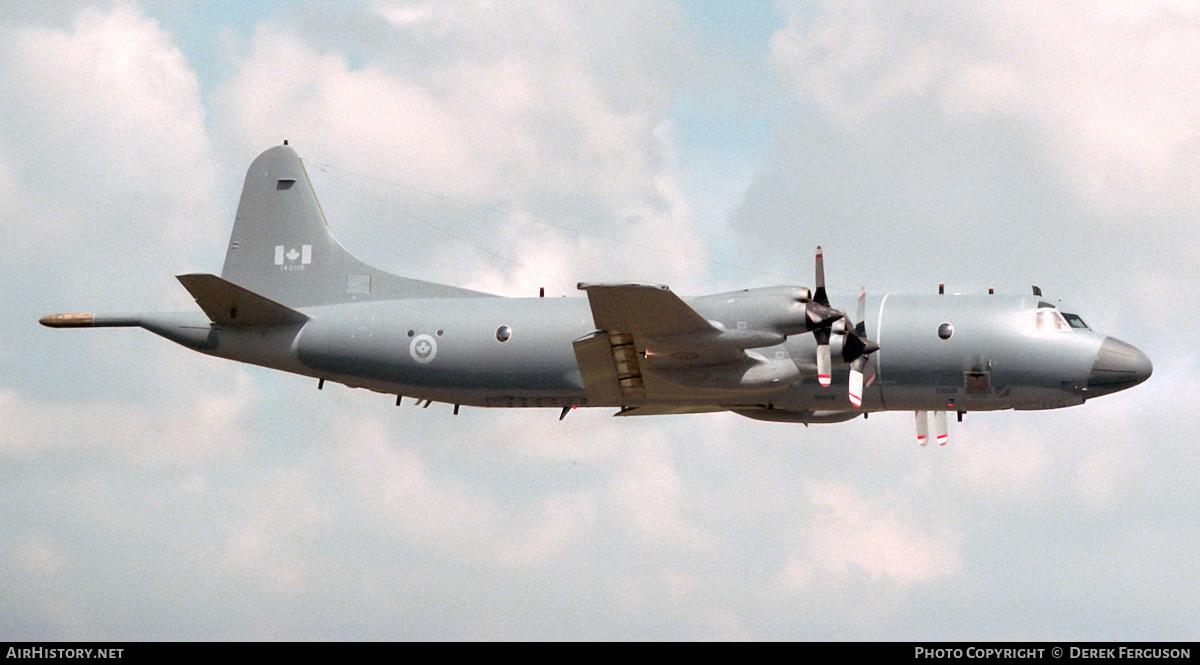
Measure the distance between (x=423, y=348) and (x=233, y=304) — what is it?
4.39m

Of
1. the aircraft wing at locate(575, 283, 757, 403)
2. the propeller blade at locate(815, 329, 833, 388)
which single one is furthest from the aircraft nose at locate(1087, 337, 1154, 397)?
the aircraft wing at locate(575, 283, 757, 403)

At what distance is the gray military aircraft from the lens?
32.9m

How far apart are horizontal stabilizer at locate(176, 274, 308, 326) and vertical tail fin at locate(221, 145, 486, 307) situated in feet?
5.48

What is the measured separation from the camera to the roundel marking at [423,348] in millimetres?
35406

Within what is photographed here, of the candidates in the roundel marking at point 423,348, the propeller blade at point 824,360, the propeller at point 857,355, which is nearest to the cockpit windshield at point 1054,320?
the propeller at point 857,355

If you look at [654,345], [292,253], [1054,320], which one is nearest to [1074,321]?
[1054,320]

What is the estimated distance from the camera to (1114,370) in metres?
33.0

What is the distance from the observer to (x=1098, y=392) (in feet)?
109

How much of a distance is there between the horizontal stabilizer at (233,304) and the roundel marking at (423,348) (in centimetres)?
286

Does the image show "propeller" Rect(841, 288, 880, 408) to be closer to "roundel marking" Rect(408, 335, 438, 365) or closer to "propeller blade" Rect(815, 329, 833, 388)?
"propeller blade" Rect(815, 329, 833, 388)

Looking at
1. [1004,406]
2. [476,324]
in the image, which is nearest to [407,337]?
[476,324]

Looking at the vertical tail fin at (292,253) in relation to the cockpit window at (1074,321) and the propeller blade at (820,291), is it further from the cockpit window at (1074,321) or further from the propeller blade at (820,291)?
the cockpit window at (1074,321)
